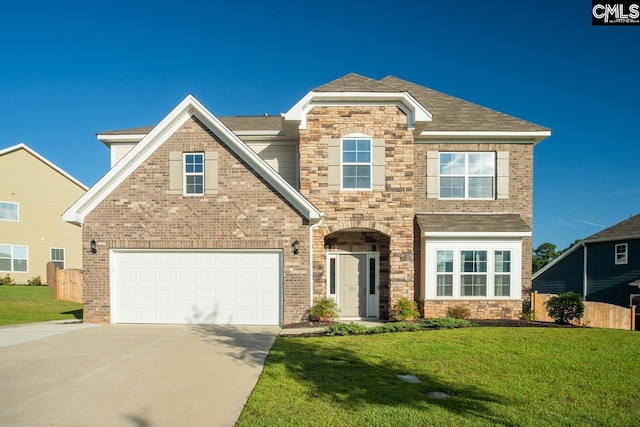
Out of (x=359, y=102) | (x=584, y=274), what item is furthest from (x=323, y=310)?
(x=584, y=274)

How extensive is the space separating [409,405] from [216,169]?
9.10 m

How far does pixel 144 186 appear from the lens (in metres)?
12.5

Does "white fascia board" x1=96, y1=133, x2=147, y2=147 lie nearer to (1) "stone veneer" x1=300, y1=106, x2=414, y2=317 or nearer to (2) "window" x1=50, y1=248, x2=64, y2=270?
(1) "stone veneer" x1=300, y1=106, x2=414, y2=317

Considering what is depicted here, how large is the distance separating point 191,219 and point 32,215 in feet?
67.2

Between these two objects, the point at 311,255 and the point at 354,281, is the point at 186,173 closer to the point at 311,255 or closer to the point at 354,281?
the point at 311,255

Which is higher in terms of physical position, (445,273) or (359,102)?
(359,102)

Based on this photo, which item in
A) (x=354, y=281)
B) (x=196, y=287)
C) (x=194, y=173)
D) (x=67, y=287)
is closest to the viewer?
(x=196, y=287)

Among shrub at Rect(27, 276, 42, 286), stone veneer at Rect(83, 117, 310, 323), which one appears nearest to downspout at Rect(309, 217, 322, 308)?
stone veneer at Rect(83, 117, 310, 323)

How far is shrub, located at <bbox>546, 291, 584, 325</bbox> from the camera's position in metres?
12.7

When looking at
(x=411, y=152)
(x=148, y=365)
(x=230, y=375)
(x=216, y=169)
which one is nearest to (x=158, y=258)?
(x=216, y=169)

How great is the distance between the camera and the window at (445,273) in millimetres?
13469

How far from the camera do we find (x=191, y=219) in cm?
1243

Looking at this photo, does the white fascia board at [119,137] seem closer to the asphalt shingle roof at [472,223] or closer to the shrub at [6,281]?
the asphalt shingle roof at [472,223]

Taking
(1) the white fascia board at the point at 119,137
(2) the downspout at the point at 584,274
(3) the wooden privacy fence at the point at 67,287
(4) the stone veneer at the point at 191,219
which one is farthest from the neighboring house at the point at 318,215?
(2) the downspout at the point at 584,274
